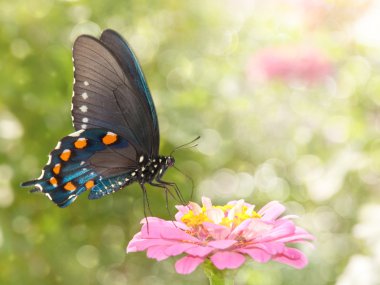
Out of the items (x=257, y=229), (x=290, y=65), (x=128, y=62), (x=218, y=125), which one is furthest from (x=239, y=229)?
(x=290, y=65)

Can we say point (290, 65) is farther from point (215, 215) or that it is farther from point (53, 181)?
point (215, 215)

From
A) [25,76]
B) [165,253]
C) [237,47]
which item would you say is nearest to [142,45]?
[237,47]

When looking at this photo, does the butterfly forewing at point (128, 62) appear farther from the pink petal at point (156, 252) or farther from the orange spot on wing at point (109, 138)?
the pink petal at point (156, 252)

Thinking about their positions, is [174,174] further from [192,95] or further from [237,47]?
[237,47]

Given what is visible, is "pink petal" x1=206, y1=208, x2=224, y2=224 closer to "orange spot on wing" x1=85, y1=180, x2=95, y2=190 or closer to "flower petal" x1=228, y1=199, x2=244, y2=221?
"flower petal" x1=228, y1=199, x2=244, y2=221

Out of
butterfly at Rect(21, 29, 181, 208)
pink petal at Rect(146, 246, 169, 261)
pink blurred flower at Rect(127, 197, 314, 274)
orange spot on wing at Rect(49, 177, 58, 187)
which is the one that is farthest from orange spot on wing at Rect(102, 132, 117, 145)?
pink petal at Rect(146, 246, 169, 261)

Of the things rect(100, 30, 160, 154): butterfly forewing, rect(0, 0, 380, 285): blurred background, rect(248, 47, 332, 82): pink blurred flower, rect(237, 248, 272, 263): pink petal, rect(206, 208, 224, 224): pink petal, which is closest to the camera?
rect(237, 248, 272, 263): pink petal
